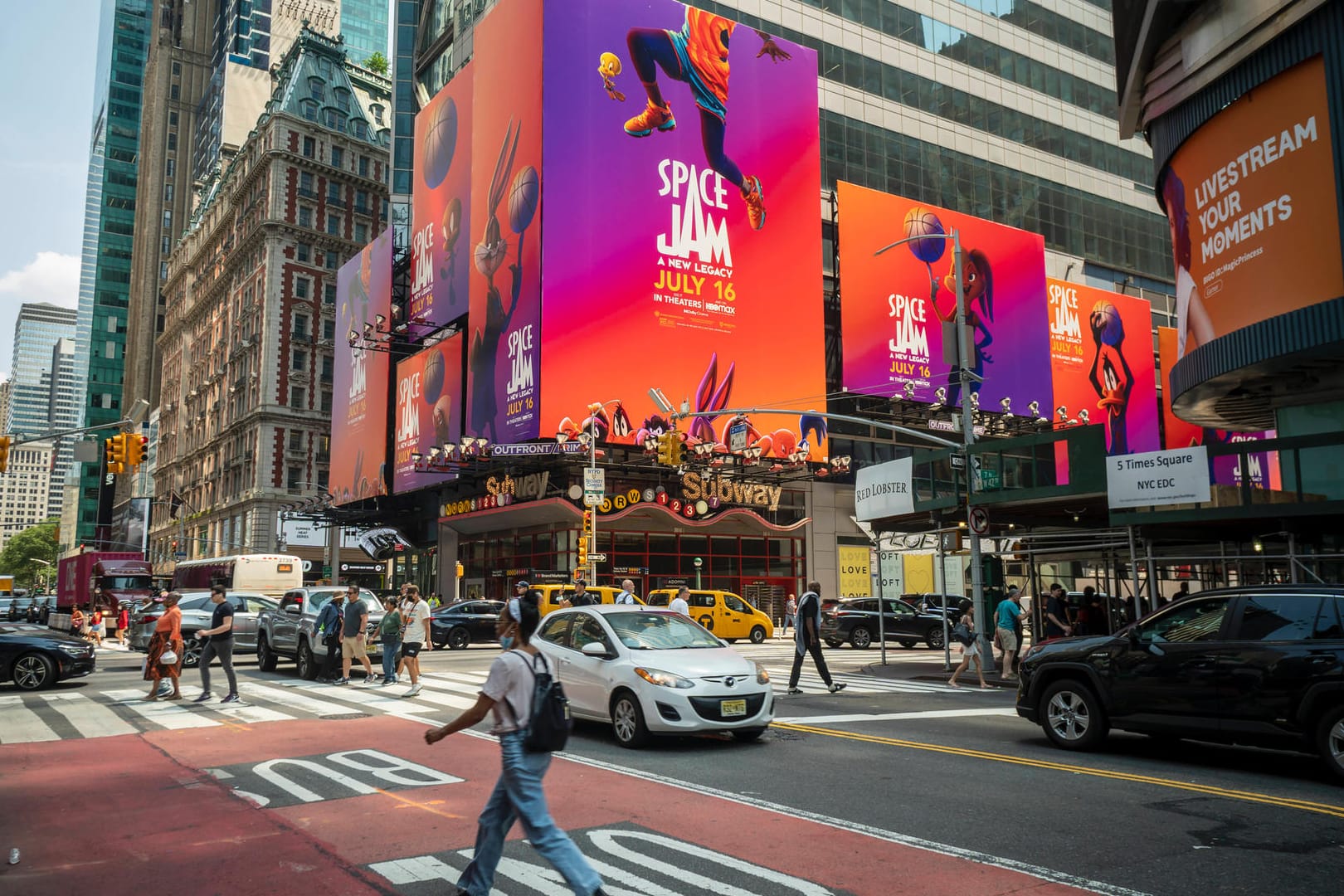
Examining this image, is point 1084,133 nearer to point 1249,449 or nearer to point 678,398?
point 678,398

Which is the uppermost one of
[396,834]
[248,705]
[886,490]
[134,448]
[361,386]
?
[361,386]

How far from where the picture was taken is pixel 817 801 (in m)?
8.16

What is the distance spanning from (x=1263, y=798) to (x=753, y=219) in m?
38.6

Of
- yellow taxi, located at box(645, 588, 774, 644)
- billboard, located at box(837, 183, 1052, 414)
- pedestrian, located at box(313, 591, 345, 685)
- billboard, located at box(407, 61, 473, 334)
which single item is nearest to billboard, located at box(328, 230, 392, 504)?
billboard, located at box(407, 61, 473, 334)

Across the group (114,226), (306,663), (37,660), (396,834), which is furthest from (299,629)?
(114,226)

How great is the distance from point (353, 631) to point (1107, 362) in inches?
2100

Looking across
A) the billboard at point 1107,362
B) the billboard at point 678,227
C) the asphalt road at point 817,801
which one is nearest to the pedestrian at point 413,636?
the asphalt road at point 817,801

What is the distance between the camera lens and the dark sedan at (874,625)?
3200 centimetres

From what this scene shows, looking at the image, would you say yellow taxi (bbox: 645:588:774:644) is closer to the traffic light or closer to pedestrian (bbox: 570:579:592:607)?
pedestrian (bbox: 570:579:592:607)

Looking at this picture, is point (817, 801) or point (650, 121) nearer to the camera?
point (817, 801)

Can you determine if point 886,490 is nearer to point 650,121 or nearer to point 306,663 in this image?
point 306,663

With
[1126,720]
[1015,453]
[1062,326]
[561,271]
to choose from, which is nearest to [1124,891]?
[1126,720]

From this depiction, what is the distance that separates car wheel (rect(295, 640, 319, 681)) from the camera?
1970 centimetres

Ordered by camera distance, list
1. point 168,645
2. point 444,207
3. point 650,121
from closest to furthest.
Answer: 1. point 168,645
2. point 650,121
3. point 444,207
